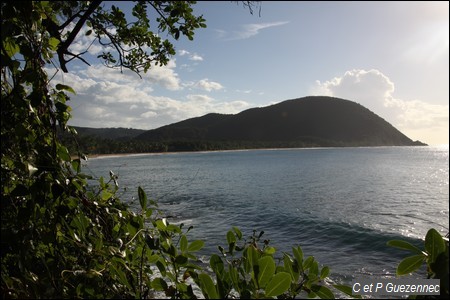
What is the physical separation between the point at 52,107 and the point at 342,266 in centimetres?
1302

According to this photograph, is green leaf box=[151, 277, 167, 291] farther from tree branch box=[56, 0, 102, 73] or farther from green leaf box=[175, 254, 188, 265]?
tree branch box=[56, 0, 102, 73]

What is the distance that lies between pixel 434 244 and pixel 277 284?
1.71 feet

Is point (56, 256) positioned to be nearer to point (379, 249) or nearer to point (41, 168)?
point (41, 168)

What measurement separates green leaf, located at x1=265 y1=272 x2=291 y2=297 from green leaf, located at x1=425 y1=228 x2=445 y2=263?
18.2 inches

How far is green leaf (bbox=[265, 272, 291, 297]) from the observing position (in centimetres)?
111

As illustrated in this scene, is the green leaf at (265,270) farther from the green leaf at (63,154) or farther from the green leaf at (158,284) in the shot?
the green leaf at (63,154)

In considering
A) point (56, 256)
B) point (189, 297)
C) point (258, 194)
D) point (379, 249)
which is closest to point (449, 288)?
point (189, 297)

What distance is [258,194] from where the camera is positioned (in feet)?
116

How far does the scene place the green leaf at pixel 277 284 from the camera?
1.11m

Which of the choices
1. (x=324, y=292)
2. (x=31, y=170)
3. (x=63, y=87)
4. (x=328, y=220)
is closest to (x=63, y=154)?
(x=31, y=170)

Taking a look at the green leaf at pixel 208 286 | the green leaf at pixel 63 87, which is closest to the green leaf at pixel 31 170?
the green leaf at pixel 63 87

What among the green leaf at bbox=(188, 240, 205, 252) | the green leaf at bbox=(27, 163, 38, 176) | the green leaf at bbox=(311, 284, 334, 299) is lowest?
the green leaf at bbox=(311, 284, 334, 299)

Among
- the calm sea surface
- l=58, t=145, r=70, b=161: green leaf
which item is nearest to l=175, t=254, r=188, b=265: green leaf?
l=58, t=145, r=70, b=161: green leaf

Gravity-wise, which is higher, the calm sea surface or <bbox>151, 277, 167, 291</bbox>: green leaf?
<bbox>151, 277, 167, 291</bbox>: green leaf
